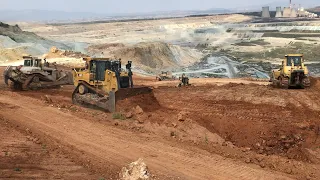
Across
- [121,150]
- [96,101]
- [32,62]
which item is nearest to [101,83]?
[96,101]

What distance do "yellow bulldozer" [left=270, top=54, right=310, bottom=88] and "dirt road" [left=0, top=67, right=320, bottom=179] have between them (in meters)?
1.60

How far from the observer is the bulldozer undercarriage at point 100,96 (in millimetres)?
18062

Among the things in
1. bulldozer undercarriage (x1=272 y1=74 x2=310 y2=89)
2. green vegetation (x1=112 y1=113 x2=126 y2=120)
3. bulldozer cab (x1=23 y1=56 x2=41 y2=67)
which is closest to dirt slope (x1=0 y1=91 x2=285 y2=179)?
green vegetation (x1=112 y1=113 x2=126 y2=120)

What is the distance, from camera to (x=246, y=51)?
6378 cm

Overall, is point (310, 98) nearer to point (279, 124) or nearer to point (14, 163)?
point (279, 124)

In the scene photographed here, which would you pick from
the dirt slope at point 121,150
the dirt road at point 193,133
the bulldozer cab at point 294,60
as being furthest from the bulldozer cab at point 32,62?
the bulldozer cab at point 294,60

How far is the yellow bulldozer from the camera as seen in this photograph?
23.2m

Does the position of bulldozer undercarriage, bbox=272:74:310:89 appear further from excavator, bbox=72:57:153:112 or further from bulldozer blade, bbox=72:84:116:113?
bulldozer blade, bbox=72:84:116:113

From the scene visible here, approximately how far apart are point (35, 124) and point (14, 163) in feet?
15.5

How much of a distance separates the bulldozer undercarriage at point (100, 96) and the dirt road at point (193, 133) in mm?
374

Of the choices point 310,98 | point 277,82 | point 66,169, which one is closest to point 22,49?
point 277,82

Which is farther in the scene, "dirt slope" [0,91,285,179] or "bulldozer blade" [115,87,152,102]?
"bulldozer blade" [115,87,152,102]

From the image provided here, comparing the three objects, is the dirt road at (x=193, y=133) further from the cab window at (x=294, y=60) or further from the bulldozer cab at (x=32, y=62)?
the bulldozer cab at (x=32, y=62)

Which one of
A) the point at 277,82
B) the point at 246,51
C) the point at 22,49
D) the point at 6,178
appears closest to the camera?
the point at 6,178
